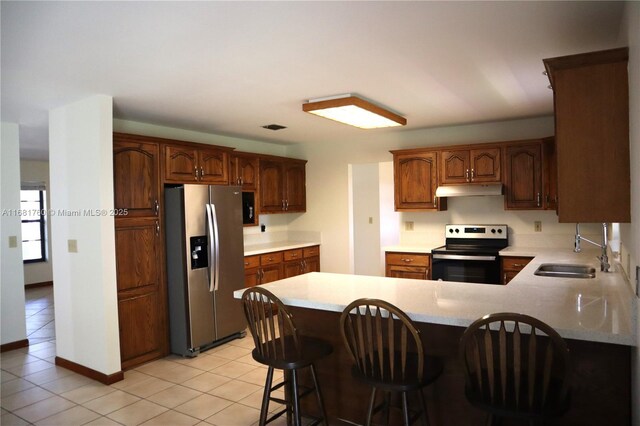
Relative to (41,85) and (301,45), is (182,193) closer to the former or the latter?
(41,85)

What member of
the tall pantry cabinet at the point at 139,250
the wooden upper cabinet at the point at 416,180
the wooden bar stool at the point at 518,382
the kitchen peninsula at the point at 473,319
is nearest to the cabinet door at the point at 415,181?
the wooden upper cabinet at the point at 416,180

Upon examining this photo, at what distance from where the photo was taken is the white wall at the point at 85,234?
3.66 metres

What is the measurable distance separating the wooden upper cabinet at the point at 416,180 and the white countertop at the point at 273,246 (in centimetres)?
146

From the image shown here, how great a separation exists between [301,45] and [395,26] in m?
0.56

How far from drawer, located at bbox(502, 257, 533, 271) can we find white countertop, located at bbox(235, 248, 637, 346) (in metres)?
1.23

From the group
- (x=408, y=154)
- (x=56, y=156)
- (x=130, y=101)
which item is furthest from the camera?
(x=408, y=154)

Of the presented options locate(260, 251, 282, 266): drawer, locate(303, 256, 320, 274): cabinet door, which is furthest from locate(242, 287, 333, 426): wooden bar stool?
locate(303, 256, 320, 274): cabinet door

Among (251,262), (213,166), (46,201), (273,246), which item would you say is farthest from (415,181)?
(46,201)

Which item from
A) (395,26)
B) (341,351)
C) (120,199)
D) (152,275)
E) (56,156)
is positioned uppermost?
(395,26)

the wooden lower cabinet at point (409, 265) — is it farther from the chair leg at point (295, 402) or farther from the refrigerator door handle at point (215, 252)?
the chair leg at point (295, 402)

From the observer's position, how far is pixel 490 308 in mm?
2213

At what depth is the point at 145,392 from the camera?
138 inches

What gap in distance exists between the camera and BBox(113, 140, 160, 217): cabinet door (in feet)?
13.1

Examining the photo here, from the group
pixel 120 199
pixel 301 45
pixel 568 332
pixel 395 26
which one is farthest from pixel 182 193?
pixel 568 332
